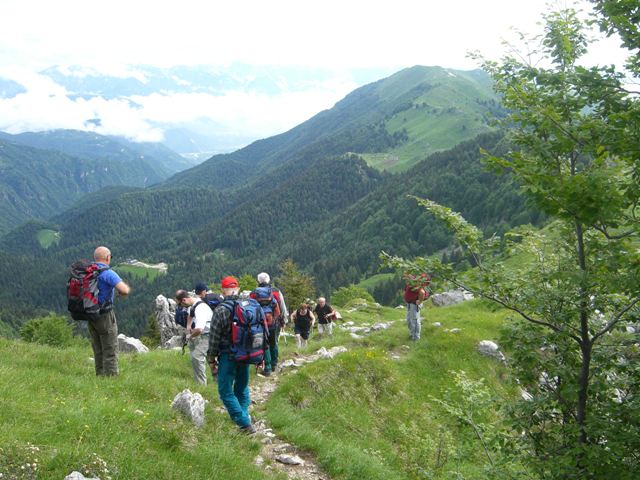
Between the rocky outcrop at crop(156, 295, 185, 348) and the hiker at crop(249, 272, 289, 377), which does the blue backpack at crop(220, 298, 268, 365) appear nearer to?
the hiker at crop(249, 272, 289, 377)

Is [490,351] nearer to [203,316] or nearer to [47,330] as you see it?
[203,316]

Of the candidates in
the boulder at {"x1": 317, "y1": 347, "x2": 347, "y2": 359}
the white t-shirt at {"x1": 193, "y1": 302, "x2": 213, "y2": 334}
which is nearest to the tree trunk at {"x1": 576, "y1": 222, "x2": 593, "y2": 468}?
the white t-shirt at {"x1": 193, "y1": 302, "x2": 213, "y2": 334}

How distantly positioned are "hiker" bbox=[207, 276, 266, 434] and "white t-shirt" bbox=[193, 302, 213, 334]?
2.88 meters

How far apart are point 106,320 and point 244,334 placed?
3.59 metres

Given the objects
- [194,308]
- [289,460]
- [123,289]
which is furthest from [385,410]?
[123,289]

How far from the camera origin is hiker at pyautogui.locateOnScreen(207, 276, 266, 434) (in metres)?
9.01

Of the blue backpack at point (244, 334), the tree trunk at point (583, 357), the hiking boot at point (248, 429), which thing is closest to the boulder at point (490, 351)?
the hiking boot at point (248, 429)

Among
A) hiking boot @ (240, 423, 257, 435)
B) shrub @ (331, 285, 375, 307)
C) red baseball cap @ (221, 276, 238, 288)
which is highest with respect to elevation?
red baseball cap @ (221, 276, 238, 288)

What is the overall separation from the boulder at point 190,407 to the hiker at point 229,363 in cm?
51

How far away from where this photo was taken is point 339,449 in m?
9.92

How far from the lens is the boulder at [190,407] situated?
8.89m

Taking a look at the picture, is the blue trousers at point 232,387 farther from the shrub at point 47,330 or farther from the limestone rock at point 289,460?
the shrub at point 47,330

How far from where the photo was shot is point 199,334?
12289 millimetres

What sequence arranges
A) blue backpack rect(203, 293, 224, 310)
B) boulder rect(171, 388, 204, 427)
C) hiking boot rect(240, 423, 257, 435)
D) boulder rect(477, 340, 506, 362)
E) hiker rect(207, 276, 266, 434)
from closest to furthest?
boulder rect(171, 388, 204, 427) < hiker rect(207, 276, 266, 434) < hiking boot rect(240, 423, 257, 435) < blue backpack rect(203, 293, 224, 310) < boulder rect(477, 340, 506, 362)
